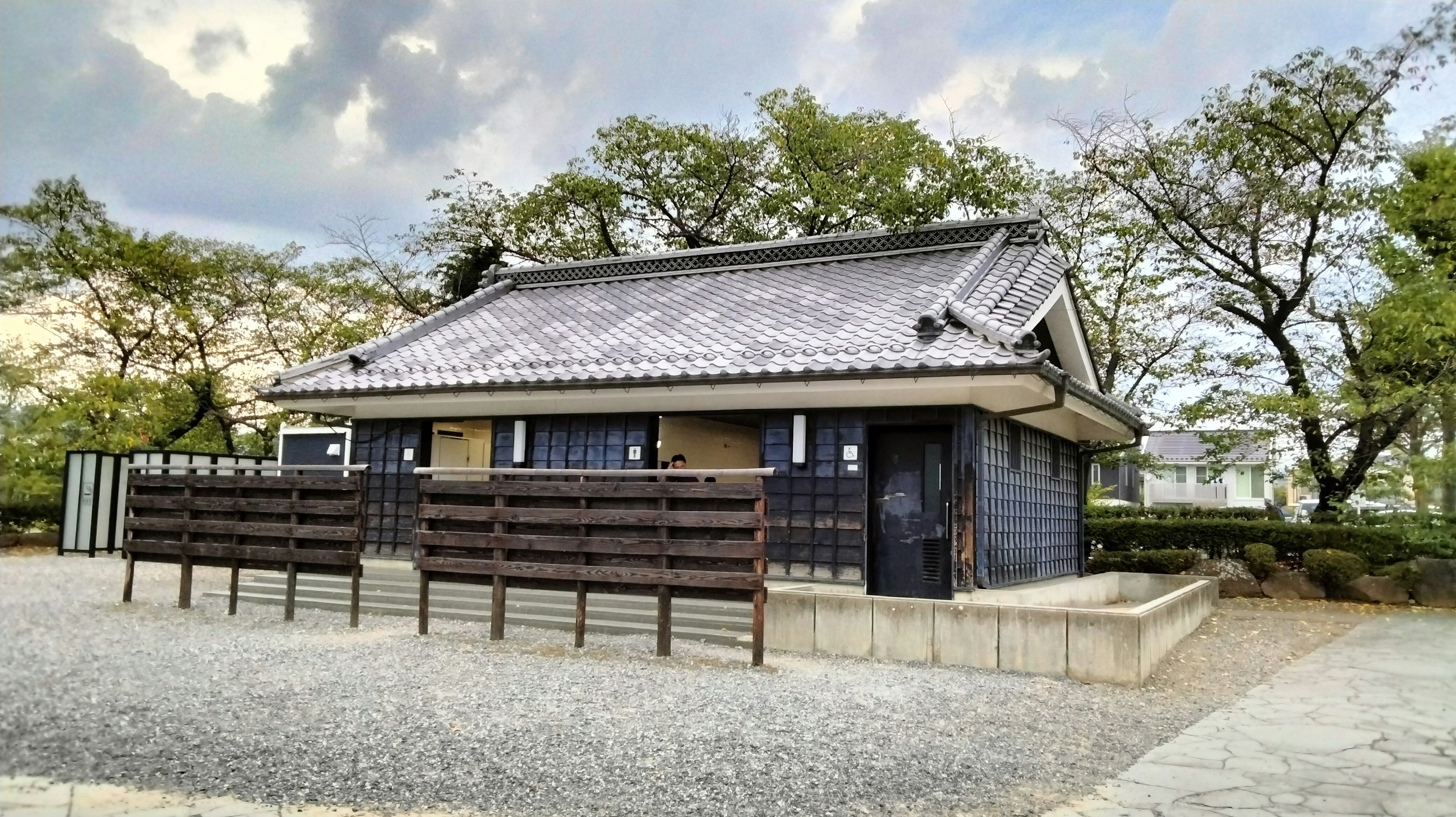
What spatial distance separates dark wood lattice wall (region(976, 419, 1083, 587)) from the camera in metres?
9.08

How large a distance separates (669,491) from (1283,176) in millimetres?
12657

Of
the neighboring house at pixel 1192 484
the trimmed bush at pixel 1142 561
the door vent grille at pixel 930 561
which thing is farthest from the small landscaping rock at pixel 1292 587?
the neighboring house at pixel 1192 484

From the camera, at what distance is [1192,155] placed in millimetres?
15062

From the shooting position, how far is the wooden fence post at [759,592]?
21.6 ft

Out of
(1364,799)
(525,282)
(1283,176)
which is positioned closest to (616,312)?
(525,282)

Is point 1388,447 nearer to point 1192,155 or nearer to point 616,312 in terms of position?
point 1192,155

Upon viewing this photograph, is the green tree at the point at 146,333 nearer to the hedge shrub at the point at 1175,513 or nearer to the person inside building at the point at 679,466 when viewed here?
the person inside building at the point at 679,466

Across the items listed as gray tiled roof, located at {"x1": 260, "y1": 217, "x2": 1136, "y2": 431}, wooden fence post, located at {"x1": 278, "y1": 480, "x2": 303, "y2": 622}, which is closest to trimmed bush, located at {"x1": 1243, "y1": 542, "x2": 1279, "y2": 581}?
gray tiled roof, located at {"x1": 260, "y1": 217, "x2": 1136, "y2": 431}

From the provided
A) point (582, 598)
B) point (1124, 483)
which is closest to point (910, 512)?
point (582, 598)

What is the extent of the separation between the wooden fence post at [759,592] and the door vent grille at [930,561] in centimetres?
280

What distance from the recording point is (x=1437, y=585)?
12578mm

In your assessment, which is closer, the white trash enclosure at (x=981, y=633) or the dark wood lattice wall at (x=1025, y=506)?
the white trash enclosure at (x=981, y=633)

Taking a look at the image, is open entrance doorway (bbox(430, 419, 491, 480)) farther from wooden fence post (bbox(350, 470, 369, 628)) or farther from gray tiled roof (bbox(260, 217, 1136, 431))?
wooden fence post (bbox(350, 470, 369, 628))

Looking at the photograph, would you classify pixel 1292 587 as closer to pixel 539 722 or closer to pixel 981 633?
pixel 981 633
